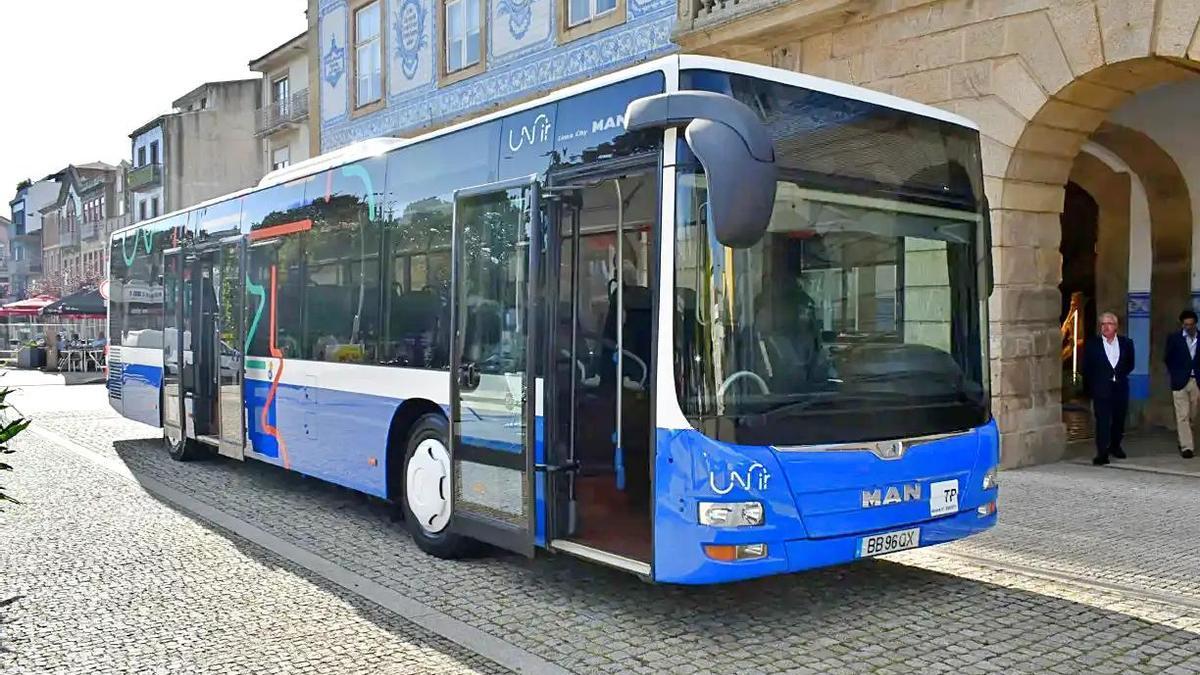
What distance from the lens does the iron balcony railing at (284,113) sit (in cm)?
3123

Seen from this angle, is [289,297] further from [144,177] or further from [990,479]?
[144,177]

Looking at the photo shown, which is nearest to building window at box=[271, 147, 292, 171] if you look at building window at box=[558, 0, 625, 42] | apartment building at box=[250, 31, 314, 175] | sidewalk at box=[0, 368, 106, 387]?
apartment building at box=[250, 31, 314, 175]

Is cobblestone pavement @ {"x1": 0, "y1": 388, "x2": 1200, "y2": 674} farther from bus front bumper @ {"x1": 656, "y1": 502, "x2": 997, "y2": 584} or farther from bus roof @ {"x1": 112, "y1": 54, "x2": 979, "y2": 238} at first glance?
bus roof @ {"x1": 112, "y1": 54, "x2": 979, "y2": 238}

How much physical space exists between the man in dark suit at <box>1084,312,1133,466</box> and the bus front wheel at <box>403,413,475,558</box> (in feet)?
25.8

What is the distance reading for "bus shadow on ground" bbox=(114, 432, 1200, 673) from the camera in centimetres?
516

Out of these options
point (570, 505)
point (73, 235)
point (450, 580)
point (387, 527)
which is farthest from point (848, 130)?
point (73, 235)

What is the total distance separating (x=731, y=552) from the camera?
518 cm

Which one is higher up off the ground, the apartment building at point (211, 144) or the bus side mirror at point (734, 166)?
the apartment building at point (211, 144)

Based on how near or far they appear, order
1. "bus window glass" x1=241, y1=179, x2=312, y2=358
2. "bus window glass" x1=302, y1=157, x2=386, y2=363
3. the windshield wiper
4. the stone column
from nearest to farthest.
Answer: the windshield wiper < "bus window glass" x1=302, y1=157, x2=386, y2=363 < "bus window glass" x1=241, y1=179, x2=312, y2=358 < the stone column

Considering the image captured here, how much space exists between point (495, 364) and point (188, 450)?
6874 millimetres

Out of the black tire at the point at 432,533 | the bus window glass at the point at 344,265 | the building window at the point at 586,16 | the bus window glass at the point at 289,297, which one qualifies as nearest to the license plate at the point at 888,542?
the black tire at the point at 432,533

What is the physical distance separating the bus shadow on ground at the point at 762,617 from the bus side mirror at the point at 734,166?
2.04 meters

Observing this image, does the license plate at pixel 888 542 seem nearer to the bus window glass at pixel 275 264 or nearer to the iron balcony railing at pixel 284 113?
the bus window glass at pixel 275 264

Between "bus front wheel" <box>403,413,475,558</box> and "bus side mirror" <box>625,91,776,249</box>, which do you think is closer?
"bus side mirror" <box>625,91,776,249</box>
